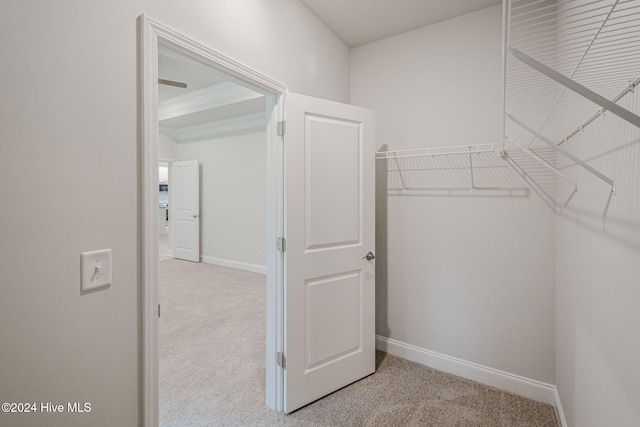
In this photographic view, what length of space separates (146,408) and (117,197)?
2.72 feet

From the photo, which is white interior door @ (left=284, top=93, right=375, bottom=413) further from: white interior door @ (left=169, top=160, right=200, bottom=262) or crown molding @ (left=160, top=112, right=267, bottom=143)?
white interior door @ (left=169, top=160, right=200, bottom=262)

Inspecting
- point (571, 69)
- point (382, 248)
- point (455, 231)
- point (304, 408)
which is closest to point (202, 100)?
point (382, 248)

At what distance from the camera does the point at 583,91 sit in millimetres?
612

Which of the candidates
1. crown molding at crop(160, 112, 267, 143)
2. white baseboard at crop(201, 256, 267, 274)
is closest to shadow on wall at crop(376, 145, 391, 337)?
white baseboard at crop(201, 256, 267, 274)

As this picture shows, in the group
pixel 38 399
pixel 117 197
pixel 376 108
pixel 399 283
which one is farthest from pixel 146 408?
pixel 376 108

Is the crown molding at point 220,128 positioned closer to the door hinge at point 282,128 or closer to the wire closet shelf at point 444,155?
the wire closet shelf at point 444,155

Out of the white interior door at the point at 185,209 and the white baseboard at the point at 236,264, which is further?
the white interior door at the point at 185,209

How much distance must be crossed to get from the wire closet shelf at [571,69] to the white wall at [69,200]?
1.25 meters

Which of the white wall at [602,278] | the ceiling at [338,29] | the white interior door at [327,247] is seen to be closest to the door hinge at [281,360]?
the white interior door at [327,247]

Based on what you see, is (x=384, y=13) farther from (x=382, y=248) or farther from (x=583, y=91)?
(x=583, y=91)

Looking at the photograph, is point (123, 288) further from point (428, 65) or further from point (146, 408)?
point (428, 65)

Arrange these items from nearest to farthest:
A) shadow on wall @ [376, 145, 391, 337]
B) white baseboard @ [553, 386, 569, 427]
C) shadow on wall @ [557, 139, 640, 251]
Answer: shadow on wall @ [557, 139, 640, 251] < white baseboard @ [553, 386, 569, 427] < shadow on wall @ [376, 145, 391, 337]

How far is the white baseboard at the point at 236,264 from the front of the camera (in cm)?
546

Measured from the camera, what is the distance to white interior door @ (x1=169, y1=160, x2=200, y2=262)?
6.28m
